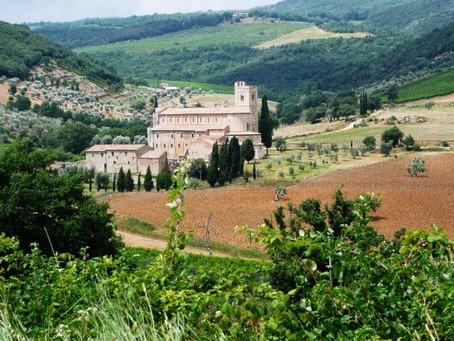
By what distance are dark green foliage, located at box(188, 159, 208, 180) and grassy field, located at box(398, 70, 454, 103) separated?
48936mm

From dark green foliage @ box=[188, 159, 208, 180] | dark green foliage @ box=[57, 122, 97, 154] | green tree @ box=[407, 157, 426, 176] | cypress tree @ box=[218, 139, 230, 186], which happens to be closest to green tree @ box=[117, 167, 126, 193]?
dark green foliage @ box=[188, 159, 208, 180]

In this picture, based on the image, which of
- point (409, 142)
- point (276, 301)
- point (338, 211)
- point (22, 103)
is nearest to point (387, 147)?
point (409, 142)

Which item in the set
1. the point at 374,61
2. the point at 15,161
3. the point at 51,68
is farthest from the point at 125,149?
the point at 374,61

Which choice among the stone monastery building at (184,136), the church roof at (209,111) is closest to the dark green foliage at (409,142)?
the stone monastery building at (184,136)

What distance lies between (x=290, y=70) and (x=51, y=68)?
7360 centimetres

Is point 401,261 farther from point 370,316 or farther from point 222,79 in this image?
point 222,79

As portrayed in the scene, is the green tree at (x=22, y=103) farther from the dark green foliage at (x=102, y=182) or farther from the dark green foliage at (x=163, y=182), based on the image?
the dark green foliage at (x=163, y=182)

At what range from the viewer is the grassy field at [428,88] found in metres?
96.0

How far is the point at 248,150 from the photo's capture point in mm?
59656

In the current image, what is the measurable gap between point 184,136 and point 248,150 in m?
10.6

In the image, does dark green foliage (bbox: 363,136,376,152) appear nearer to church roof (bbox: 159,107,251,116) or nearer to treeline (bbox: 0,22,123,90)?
church roof (bbox: 159,107,251,116)

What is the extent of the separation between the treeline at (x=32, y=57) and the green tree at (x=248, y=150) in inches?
3024

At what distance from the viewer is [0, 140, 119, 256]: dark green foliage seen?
2289 cm

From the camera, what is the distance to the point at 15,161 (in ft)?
83.2
